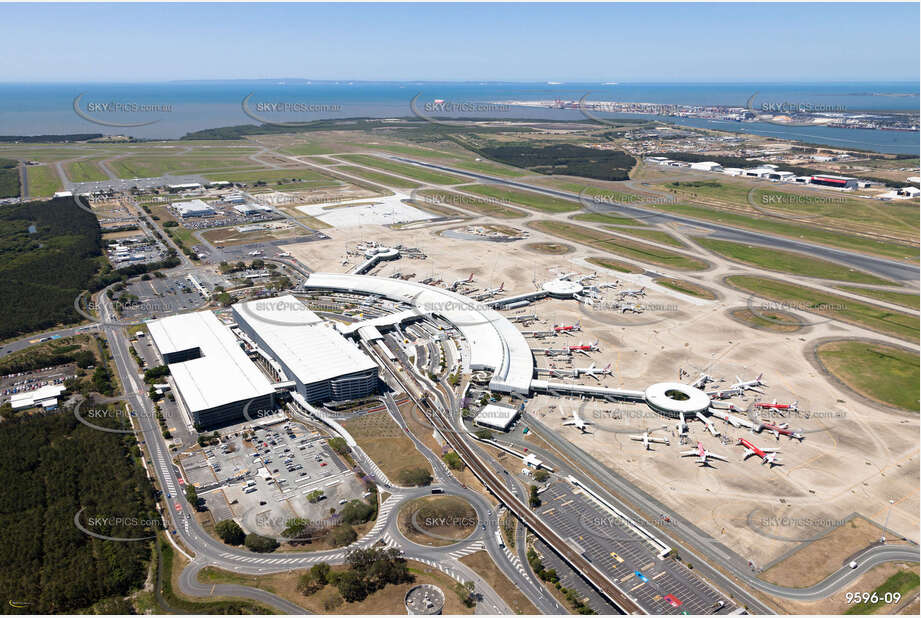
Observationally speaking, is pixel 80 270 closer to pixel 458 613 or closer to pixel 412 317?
pixel 412 317

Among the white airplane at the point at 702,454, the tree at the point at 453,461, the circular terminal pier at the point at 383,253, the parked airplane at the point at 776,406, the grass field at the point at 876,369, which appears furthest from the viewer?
the circular terminal pier at the point at 383,253

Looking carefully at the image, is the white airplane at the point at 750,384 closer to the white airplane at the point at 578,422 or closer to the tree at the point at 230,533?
the white airplane at the point at 578,422

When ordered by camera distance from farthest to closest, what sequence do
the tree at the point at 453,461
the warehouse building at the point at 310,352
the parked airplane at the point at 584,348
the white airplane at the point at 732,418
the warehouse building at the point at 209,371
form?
the parked airplane at the point at 584,348 → the warehouse building at the point at 310,352 → the warehouse building at the point at 209,371 → the white airplane at the point at 732,418 → the tree at the point at 453,461

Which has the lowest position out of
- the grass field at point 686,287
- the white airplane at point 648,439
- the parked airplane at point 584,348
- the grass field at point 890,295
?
the white airplane at point 648,439

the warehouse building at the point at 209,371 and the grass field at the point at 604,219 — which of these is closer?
the warehouse building at the point at 209,371

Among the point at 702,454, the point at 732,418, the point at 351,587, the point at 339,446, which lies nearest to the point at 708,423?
the point at 732,418

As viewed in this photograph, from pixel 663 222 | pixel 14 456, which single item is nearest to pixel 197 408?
pixel 14 456

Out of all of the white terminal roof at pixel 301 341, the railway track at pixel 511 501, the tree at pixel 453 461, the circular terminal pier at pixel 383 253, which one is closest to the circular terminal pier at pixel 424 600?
the railway track at pixel 511 501

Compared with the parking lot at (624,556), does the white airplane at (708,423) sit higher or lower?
higher
